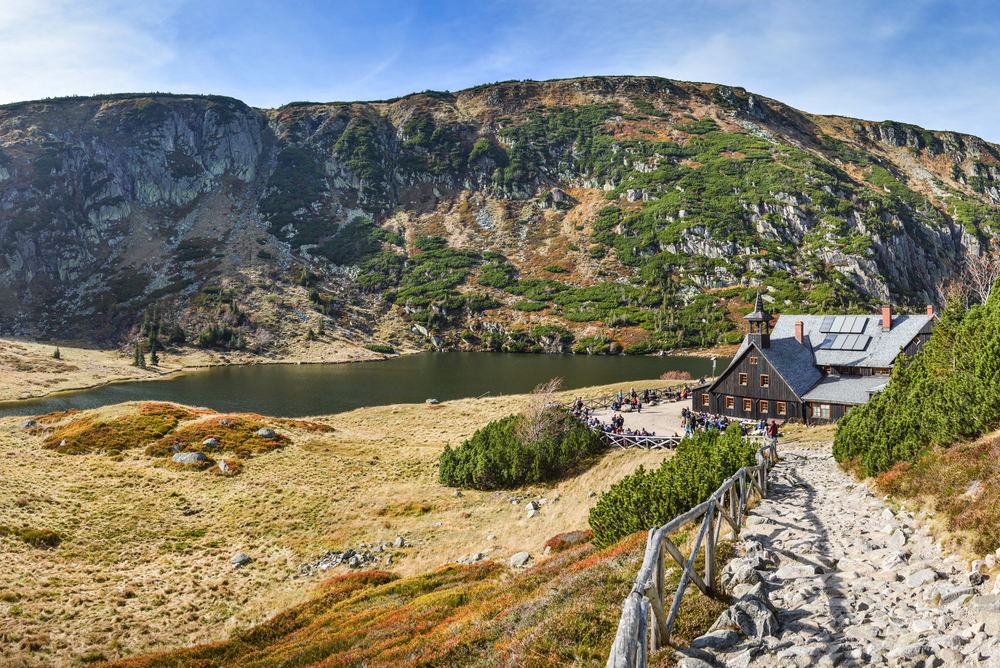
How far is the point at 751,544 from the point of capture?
1048 centimetres

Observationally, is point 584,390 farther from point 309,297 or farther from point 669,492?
point 309,297

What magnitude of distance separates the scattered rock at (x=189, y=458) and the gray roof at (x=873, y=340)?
53.3 m

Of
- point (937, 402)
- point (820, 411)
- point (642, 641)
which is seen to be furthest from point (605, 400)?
point (642, 641)

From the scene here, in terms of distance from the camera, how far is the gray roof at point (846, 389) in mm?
40688

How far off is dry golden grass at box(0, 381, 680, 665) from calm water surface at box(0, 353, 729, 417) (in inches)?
1212

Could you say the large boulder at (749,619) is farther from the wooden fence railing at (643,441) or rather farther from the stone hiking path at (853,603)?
the wooden fence railing at (643,441)

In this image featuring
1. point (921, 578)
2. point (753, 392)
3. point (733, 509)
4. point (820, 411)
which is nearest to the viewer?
point (921, 578)

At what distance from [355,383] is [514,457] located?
66.1m

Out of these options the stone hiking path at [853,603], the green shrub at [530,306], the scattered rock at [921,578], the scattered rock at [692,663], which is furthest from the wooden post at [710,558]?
the green shrub at [530,306]

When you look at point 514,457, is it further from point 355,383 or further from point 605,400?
point 355,383

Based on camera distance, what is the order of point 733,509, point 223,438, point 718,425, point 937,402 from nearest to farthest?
point 733,509 → point 937,402 → point 718,425 → point 223,438

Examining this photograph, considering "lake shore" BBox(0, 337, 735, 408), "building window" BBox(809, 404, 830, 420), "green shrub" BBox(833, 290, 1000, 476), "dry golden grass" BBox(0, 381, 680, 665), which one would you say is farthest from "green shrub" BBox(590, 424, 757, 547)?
"lake shore" BBox(0, 337, 735, 408)

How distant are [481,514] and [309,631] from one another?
15.4 meters

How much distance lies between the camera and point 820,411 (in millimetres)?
42688
